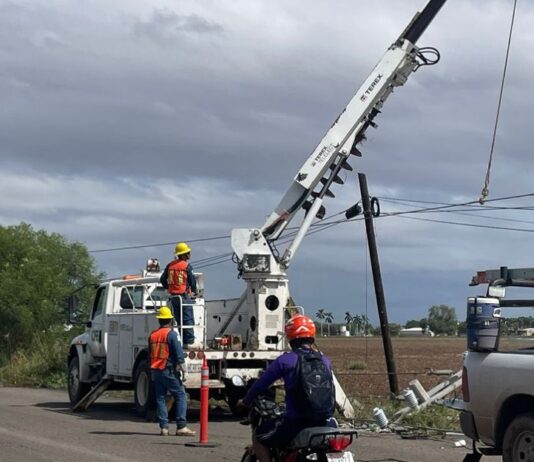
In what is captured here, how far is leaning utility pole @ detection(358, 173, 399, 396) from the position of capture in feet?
66.6

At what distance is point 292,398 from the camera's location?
7.66 metres

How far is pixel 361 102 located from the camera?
19.0 meters

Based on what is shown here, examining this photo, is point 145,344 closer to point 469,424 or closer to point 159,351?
point 159,351

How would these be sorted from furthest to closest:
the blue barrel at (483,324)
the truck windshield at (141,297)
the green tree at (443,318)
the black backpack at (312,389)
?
the green tree at (443,318) → the truck windshield at (141,297) → the blue barrel at (483,324) → the black backpack at (312,389)

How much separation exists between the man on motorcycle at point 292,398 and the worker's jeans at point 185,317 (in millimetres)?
9266

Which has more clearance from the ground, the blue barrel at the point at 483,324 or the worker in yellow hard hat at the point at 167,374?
the blue barrel at the point at 483,324

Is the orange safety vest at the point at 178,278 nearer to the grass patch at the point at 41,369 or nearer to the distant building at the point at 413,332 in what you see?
the grass patch at the point at 41,369

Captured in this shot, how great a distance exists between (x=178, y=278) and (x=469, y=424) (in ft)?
25.8

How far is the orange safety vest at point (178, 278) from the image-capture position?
56.3ft

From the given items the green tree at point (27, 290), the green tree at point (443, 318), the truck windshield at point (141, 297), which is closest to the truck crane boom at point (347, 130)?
the truck windshield at point (141, 297)

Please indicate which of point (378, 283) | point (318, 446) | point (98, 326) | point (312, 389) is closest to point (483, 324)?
point (312, 389)

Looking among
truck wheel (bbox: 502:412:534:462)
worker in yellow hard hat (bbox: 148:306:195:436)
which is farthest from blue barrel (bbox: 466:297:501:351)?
worker in yellow hard hat (bbox: 148:306:195:436)

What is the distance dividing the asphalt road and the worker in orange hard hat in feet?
5.08

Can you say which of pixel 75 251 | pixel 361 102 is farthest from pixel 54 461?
pixel 75 251
